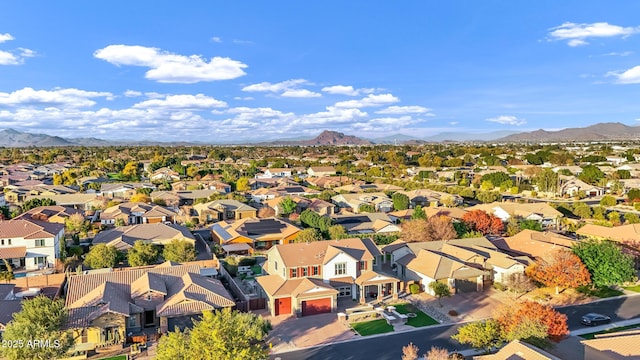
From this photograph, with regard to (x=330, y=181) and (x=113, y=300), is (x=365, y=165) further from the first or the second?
(x=113, y=300)

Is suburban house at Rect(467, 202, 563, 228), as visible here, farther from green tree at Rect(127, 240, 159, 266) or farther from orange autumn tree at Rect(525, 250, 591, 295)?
green tree at Rect(127, 240, 159, 266)

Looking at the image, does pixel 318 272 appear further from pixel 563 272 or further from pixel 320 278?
pixel 563 272

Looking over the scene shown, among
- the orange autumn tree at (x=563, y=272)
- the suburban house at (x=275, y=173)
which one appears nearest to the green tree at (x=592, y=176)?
the suburban house at (x=275, y=173)

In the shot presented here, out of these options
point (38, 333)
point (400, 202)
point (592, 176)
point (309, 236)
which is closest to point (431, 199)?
point (400, 202)

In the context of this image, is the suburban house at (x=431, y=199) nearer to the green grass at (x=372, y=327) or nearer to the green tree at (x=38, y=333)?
the green grass at (x=372, y=327)

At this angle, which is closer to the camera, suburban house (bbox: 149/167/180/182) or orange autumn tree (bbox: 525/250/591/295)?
orange autumn tree (bbox: 525/250/591/295)

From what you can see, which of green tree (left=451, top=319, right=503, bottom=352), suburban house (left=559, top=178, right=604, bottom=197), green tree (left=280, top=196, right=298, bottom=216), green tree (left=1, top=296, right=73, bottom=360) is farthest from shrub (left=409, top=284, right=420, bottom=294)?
suburban house (left=559, top=178, right=604, bottom=197)
